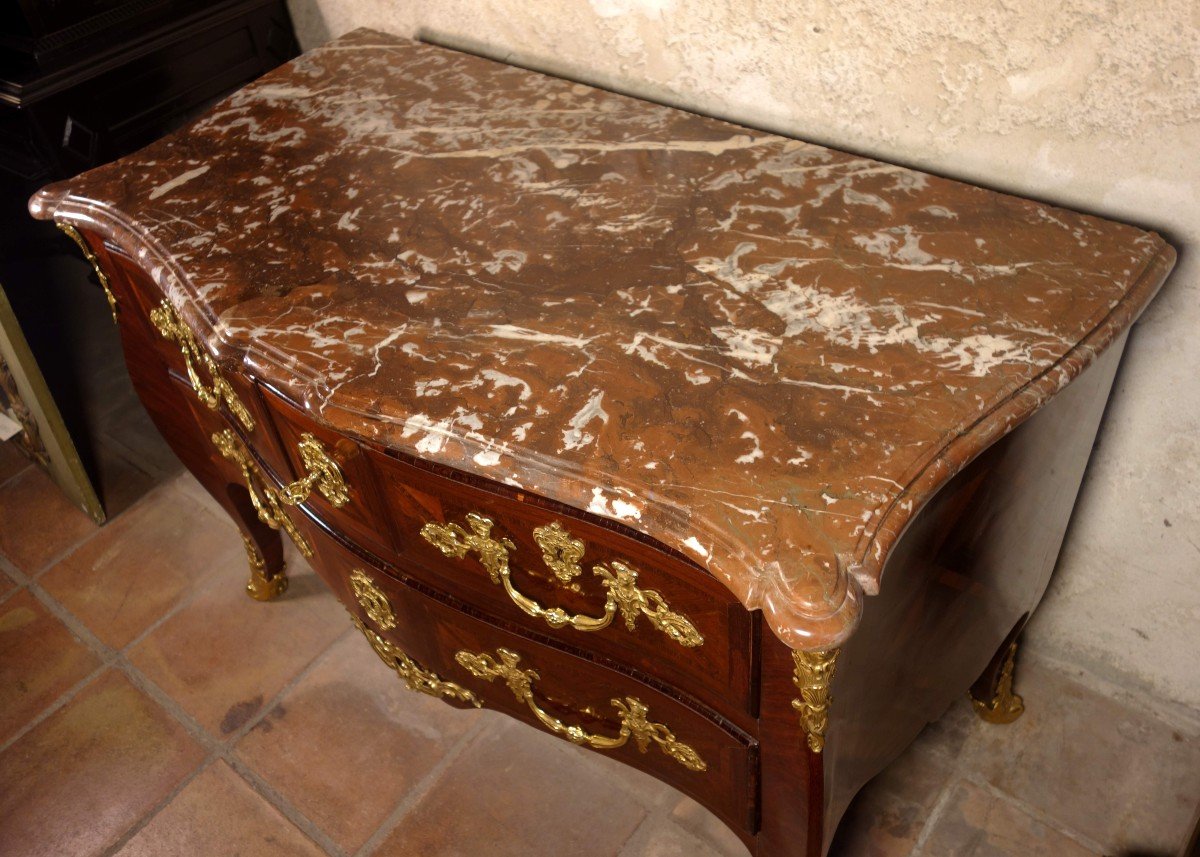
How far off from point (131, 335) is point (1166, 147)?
4.55 feet

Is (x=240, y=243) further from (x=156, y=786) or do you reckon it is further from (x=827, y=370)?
(x=156, y=786)

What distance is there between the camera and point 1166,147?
1.09 metres

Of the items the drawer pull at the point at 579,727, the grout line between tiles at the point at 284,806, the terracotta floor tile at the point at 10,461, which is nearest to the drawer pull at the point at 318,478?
the drawer pull at the point at 579,727

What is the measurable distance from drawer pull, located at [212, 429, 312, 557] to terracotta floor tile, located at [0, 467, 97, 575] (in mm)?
894

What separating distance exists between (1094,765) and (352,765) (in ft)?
3.99

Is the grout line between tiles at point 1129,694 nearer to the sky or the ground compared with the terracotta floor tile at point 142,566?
nearer to the sky

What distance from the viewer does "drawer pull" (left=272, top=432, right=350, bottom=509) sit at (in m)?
1.13

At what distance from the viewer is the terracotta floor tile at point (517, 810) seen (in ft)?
5.25

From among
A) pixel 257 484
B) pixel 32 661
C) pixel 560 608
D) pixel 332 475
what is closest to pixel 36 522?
pixel 32 661

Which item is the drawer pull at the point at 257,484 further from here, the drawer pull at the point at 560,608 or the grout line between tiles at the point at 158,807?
the grout line between tiles at the point at 158,807

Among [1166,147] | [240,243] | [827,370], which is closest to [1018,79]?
[1166,147]

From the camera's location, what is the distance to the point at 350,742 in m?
1.76

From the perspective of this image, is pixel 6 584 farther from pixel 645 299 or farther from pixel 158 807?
pixel 645 299

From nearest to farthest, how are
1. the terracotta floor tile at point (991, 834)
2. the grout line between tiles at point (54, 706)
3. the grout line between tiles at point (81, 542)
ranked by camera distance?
the terracotta floor tile at point (991, 834)
the grout line between tiles at point (54, 706)
the grout line between tiles at point (81, 542)
